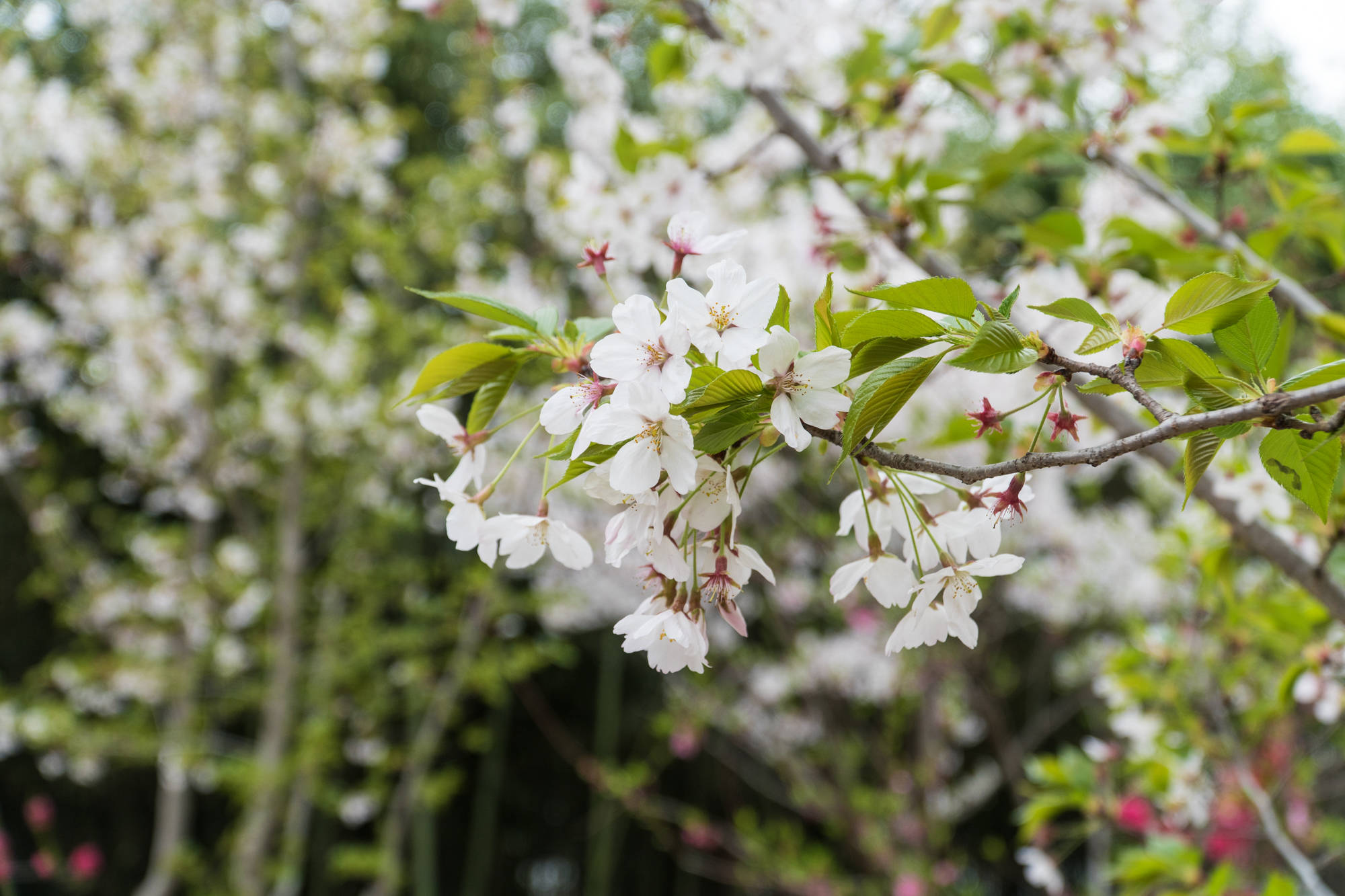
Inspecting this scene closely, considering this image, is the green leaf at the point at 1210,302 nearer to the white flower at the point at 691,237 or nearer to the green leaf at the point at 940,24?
the white flower at the point at 691,237

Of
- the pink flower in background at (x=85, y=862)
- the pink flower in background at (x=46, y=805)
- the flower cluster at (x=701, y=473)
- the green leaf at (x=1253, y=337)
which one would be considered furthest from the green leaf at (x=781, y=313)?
the pink flower in background at (x=46, y=805)

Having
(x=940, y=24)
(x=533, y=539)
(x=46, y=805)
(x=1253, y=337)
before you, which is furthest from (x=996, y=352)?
(x=46, y=805)

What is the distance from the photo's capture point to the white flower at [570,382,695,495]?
371 millimetres

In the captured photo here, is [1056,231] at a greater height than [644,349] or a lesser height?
lesser

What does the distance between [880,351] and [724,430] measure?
0.28 ft

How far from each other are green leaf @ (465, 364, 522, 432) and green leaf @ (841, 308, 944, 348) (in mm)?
214

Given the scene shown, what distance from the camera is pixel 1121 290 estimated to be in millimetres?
1043

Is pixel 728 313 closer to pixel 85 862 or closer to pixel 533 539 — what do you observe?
pixel 533 539

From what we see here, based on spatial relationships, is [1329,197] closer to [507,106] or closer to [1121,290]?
[1121,290]

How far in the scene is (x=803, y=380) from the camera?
1.29 feet

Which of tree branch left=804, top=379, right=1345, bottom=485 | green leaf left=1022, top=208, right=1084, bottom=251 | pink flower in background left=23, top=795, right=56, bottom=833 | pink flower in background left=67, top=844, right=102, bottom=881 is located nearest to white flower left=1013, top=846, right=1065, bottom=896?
green leaf left=1022, top=208, right=1084, bottom=251

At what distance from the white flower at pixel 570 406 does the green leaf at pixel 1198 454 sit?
0.29 m

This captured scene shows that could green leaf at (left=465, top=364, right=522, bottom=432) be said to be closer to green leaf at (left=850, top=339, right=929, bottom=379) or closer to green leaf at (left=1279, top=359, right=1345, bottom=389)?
green leaf at (left=850, top=339, right=929, bottom=379)

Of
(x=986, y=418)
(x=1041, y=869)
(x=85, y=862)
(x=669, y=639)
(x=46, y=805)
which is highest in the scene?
(x=986, y=418)
